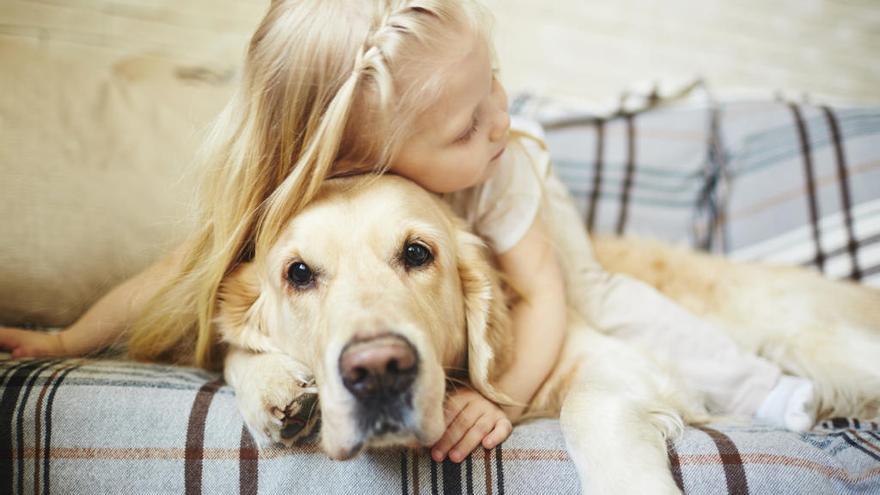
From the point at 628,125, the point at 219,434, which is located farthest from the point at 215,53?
the point at 219,434

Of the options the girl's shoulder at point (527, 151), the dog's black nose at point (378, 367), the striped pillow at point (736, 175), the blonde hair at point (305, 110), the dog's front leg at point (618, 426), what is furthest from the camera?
the striped pillow at point (736, 175)

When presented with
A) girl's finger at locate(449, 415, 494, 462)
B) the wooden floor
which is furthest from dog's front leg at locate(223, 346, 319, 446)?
the wooden floor

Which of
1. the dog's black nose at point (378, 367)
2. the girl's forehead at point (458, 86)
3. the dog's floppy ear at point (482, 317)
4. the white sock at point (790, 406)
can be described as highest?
the girl's forehead at point (458, 86)

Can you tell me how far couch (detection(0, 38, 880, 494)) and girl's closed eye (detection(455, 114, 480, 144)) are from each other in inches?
26.0

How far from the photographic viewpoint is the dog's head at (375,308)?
989 mm

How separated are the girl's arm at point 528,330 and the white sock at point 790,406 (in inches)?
25.4

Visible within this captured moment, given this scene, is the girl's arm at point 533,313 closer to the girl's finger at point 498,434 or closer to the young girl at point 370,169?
the young girl at point 370,169

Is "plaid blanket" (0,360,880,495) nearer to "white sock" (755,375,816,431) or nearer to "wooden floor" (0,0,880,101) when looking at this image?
"white sock" (755,375,816,431)

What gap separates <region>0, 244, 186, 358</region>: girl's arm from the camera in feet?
5.01

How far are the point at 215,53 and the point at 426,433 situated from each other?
230cm

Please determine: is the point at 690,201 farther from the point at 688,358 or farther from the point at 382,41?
the point at 382,41

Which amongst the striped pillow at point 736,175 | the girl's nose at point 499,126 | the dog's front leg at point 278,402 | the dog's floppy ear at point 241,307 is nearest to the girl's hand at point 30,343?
the dog's floppy ear at point 241,307

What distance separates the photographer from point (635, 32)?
3098 millimetres

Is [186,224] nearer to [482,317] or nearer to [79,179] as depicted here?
[79,179]
